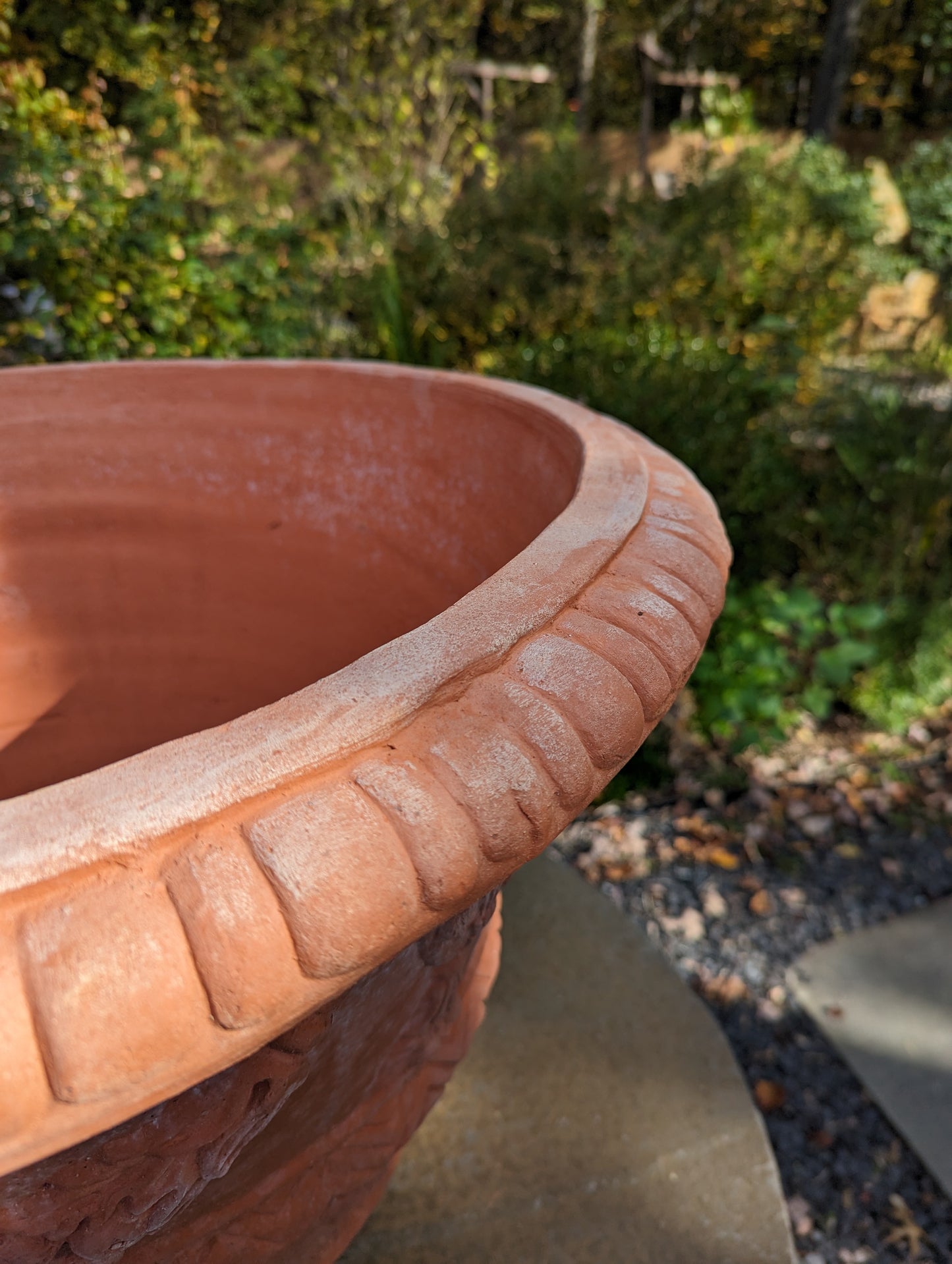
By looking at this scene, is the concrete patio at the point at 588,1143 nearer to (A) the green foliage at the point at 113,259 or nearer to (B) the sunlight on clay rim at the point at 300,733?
(B) the sunlight on clay rim at the point at 300,733

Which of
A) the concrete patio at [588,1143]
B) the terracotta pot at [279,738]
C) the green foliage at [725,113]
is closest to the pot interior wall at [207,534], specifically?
the terracotta pot at [279,738]

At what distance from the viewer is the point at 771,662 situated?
7.25 ft

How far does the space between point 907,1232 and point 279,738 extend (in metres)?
1.48

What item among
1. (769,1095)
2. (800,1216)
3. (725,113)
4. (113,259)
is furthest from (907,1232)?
(725,113)

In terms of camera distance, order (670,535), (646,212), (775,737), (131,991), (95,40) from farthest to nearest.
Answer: (95,40)
(646,212)
(775,737)
(670,535)
(131,991)

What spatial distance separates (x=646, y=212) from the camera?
359 cm

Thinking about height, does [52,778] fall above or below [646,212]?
below

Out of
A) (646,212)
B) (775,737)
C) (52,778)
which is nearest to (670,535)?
(52,778)

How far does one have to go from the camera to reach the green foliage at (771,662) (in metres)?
2.19

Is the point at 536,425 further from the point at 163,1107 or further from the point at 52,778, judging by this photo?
the point at 52,778

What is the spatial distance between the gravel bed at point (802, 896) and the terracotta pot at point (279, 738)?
0.78 metres

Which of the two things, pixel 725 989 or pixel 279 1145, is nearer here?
pixel 279 1145

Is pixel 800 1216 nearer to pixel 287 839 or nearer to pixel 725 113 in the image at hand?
pixel 287 839

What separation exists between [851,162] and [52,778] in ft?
27.0
